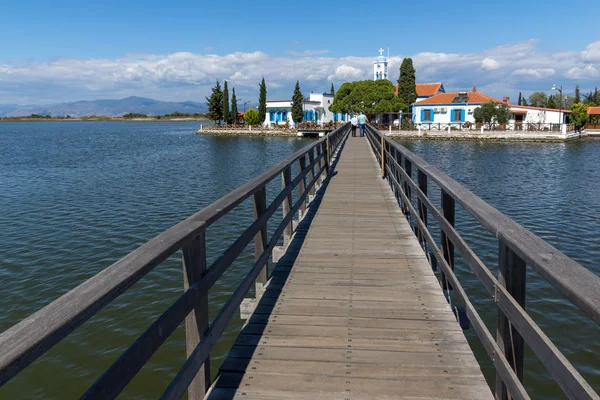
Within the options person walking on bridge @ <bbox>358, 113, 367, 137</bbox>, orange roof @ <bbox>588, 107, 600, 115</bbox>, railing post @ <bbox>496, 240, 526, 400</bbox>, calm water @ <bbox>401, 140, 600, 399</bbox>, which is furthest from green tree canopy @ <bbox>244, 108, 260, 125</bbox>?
railing post @ <bbox>496, 240, 526, 400</bbox>

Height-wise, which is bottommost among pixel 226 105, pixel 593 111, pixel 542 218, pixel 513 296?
pixel 542 218

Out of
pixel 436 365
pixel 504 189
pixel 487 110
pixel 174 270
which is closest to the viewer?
pixel 436 365

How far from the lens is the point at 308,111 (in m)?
76.8

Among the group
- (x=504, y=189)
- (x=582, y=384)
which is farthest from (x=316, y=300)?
(x=504, y=189)

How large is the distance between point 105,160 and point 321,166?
3223 cm

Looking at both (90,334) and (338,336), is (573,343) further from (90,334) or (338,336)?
(90,334)

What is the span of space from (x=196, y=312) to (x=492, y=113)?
62.3 meters

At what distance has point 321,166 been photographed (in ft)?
47.5

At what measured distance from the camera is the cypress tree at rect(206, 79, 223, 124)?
82.0 m

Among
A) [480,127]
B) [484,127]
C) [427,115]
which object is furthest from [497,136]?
[427,115]

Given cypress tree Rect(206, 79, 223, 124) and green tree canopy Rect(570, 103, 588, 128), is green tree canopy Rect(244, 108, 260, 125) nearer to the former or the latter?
cypress tree Rect(206, 79, 223, 124)

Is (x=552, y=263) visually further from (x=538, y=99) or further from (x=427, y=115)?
(x=538, y=99)

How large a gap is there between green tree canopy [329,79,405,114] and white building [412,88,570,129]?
3926mm

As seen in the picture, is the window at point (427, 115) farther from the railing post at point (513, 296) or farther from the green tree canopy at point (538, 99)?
the railing post at point (513, 296)
